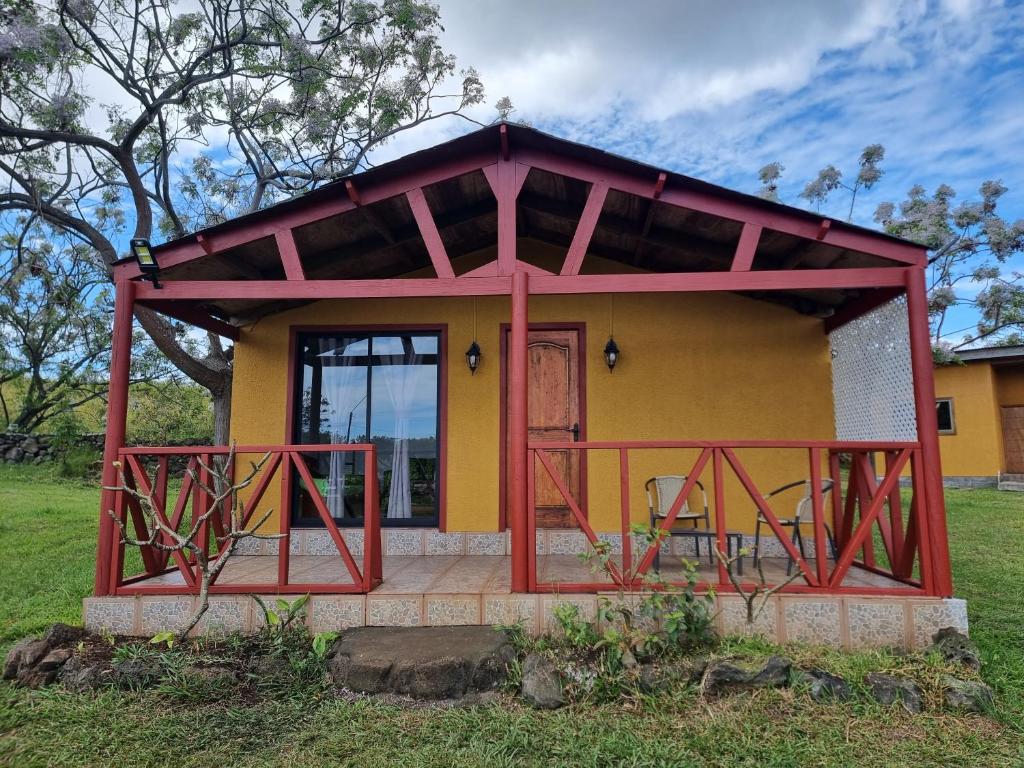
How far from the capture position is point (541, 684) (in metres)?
3.01

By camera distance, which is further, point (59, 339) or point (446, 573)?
point (59, 339)

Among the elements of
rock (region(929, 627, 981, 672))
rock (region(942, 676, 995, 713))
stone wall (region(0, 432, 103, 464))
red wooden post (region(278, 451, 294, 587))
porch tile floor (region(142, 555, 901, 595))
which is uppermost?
stone wall (region(0, 432, 103, 464))

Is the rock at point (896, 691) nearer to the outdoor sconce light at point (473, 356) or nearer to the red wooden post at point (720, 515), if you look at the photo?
the red wooden post at point (720, 515)

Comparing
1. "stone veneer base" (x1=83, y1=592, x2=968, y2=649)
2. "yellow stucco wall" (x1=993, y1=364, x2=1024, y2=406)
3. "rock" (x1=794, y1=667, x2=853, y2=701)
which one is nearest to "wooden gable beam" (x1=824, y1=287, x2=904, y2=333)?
"stone veneer base" (x1=83, y1=592, x2=968, y2=649)

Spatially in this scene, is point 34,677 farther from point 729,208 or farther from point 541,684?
point 729,208

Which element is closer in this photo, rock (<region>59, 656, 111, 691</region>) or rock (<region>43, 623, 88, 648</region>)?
rock (<region>59, 656, 111, 691</region>)

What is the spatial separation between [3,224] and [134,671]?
1153 cm

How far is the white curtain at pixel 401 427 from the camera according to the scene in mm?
5426

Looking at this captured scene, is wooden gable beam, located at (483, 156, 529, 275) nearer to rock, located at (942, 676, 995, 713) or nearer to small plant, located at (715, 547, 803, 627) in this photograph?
small plant, located at (715, 547, 803, 627)

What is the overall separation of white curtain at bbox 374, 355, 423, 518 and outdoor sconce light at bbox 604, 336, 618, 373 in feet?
5.62

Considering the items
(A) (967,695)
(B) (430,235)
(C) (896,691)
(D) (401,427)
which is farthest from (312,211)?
(A) (967,695)

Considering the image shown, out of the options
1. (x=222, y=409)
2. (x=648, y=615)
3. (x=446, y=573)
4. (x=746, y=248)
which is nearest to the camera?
(x=648, y=615)

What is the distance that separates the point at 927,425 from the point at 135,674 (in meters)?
4.62

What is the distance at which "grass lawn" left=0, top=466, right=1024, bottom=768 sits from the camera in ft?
8.35
